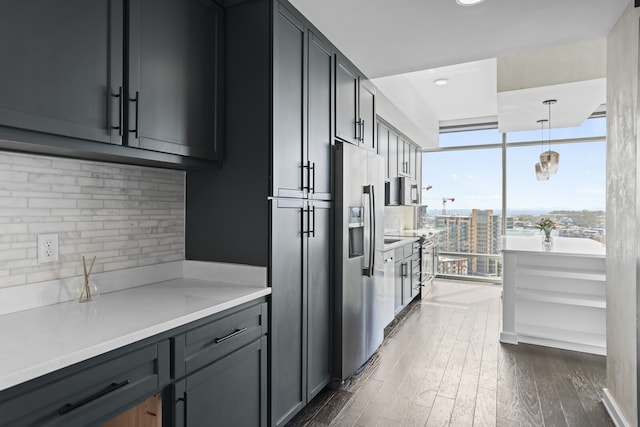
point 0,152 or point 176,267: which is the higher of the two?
point 0,152

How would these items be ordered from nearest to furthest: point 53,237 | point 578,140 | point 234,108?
1. point 53,237
2. point 234,108
3. point 578,140

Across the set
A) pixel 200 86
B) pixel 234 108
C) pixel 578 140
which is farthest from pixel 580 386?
pixel 578 140

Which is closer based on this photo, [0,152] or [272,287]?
[0,152]

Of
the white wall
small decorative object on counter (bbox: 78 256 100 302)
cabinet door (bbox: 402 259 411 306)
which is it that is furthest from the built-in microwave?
small decorative object on counter (bbox: 78 256 100 302)

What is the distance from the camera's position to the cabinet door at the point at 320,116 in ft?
7.86

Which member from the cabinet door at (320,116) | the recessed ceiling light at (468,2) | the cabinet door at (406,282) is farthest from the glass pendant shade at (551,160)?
the cabinet door at (320,116)

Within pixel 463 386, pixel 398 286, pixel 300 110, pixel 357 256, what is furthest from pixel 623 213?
pixel 398 286

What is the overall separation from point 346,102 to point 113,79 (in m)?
1.72

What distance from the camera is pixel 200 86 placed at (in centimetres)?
198

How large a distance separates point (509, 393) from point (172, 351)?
239 centimetres

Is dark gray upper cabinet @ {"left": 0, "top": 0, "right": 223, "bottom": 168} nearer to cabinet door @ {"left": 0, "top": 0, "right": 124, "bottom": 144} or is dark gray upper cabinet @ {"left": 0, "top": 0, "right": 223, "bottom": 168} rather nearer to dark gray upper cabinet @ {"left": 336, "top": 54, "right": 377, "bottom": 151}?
cabinet door @ {"left": 0, "top": 0, "right": 124, "bottom": 144}

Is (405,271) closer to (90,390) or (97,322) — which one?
(97,322)

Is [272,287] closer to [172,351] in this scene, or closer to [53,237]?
[172,351]

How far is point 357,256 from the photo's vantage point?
2.89 meters
